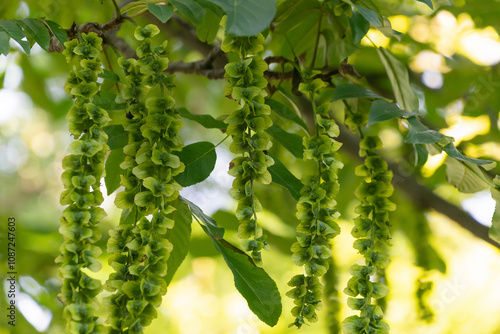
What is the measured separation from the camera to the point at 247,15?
360 millimetres

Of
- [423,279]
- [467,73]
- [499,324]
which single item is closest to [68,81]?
[423,279]

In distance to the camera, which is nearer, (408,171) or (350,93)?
(350,93)

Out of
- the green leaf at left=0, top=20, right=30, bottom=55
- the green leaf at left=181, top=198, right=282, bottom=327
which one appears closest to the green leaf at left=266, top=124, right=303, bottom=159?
the green leaf at left=181, top=198, right=282, bottom=327

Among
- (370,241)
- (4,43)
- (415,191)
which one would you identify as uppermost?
(4,43)

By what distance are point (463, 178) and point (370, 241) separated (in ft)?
0.62

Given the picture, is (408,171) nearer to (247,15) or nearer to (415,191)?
(415,191)

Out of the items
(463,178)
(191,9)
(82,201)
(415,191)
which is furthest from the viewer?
(415,191)

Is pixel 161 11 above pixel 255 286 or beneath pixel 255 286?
above

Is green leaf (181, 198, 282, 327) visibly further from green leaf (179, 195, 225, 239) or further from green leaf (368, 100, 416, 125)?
green leaf (368, 100, 416, 125)

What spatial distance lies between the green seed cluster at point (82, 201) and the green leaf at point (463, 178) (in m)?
0.38

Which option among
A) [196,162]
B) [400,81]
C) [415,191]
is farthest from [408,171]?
[196,162]

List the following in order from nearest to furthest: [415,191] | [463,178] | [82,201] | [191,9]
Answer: [82,201], [191,9], [463,178], [415,191]

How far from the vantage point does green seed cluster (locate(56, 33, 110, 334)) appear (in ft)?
1.09

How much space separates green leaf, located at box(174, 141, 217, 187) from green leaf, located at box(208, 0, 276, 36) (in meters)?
0.17
